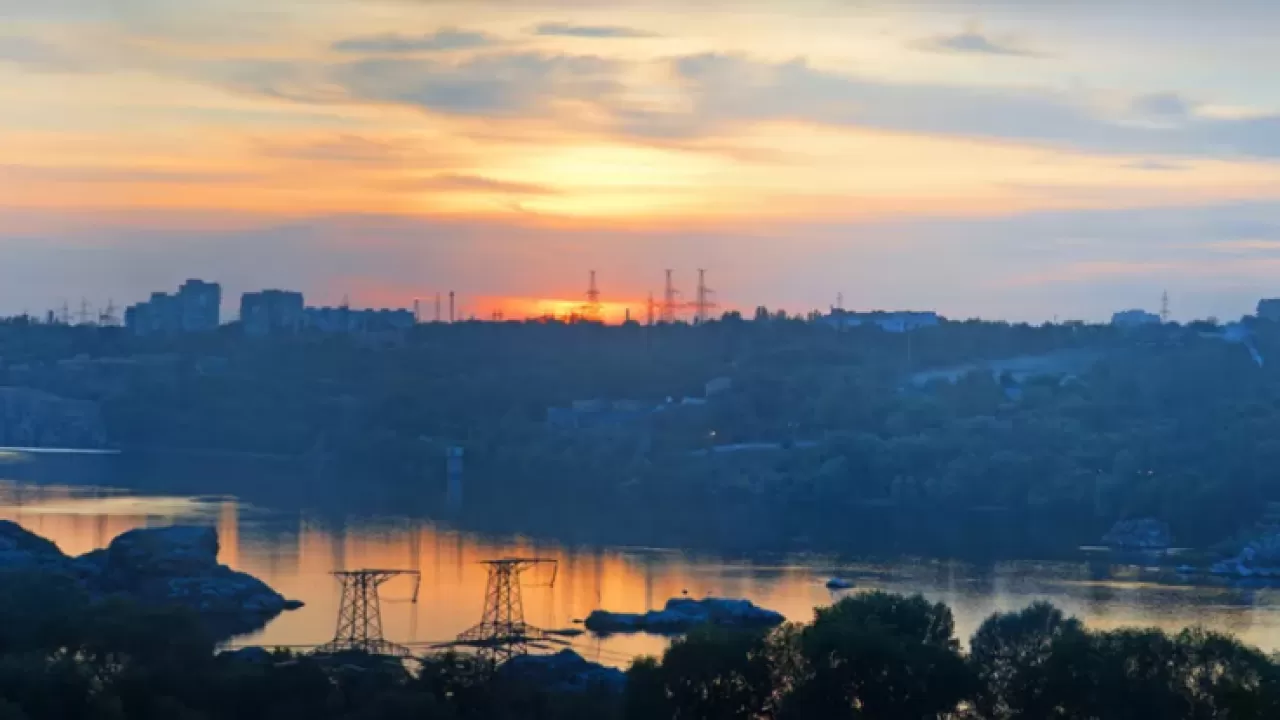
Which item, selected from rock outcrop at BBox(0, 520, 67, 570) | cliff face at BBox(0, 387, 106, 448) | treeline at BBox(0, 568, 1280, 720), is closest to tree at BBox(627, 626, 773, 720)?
treeline at BBox(0, 568, 1280, 720)

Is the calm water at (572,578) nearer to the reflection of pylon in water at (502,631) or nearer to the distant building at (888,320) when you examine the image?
the reflection of pylon in water at (502,631)

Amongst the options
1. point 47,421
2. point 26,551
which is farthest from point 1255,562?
point 47,421

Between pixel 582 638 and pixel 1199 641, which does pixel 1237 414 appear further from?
pixel 1199 641

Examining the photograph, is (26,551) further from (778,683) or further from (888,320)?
(888,320)

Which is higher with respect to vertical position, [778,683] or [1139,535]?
[778,683]

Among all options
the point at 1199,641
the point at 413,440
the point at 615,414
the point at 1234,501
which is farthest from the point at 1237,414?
the point at 1199,641
